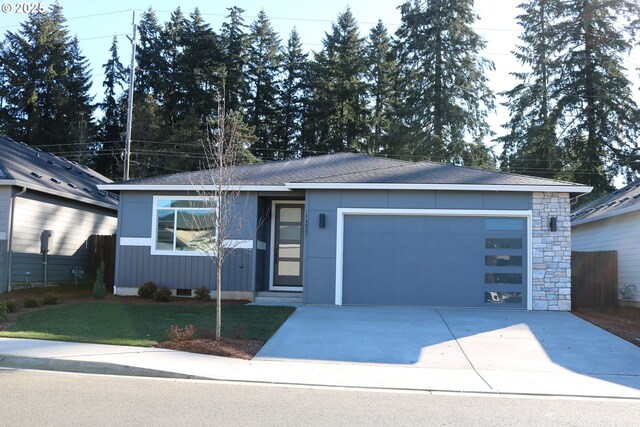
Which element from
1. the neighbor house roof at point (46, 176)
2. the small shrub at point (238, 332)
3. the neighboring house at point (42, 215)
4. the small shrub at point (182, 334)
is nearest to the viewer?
the small shrub at point (182, 334)

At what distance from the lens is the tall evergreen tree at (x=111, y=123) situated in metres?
40.4

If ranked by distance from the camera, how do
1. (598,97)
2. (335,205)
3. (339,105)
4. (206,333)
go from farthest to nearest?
1. (339,105)
2. (598,97)
3. (335,205)
4. (206,333)

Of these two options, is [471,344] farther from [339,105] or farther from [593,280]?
[339,105]

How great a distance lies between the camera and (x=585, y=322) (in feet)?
38.5

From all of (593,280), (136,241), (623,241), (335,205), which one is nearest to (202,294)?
(136,241)

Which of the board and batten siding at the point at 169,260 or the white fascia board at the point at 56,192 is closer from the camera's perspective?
the board and batten siding at the point at 169,260

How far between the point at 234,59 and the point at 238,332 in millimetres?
33107

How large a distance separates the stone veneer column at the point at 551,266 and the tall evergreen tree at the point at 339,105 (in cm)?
2529

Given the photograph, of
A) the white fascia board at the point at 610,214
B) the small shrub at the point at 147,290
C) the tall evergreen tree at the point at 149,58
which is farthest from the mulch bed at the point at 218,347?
the tall evergreen tree at the point at 149,58

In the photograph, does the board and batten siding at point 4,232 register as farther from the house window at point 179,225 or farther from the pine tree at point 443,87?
the pine tree at point 443,87

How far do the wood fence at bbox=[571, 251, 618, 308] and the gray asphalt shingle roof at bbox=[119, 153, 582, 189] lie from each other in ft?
7.78

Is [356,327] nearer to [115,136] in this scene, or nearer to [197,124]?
[197,124]

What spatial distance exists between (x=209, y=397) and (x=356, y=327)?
496 cm

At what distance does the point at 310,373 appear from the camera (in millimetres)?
7762
